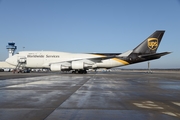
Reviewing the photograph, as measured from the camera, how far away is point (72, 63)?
34.9 m

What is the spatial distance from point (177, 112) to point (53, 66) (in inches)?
1196

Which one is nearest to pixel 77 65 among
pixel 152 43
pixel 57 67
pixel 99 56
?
pixel 57 67

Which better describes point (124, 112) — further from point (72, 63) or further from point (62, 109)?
point (72, 63)

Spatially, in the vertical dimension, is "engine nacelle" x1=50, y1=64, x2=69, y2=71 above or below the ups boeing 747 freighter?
below

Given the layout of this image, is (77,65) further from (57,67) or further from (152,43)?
(152,43)

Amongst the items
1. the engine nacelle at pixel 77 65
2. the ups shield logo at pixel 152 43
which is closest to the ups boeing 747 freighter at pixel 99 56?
the ups shield logo at pixel 152 43

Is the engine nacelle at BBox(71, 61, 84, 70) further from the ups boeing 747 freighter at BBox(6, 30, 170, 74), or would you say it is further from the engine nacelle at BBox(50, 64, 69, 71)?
the ups boeing 747 freighter at BBox(6, 30, 170, 74)

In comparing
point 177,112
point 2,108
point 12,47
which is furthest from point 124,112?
point 12,47

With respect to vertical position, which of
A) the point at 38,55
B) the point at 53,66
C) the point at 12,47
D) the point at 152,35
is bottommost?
the point at 53,66

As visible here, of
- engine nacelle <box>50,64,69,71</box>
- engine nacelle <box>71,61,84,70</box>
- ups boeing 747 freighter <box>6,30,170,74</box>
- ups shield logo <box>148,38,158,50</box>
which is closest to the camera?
engine nacelle <box>50,64,69,71</box>

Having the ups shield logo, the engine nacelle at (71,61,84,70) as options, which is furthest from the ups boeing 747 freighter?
the engine nacelle at (71,61,84,70)

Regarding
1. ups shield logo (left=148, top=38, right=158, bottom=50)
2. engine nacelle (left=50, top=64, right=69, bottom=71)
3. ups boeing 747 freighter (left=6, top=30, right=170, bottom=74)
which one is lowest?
engine nacelle (left=50, top=64, right=69, bottom=71)

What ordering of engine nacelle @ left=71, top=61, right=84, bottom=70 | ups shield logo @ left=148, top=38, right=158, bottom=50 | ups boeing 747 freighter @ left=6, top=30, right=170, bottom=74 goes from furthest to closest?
1. ups shield logo @ left=148, top=38, right=158, bottom=50
2. ups boeing 747 freighter @ left=6, top=30, right=170, bottom=74
3. engine nacelle @ left=71, top=61, right=84, bottom=70

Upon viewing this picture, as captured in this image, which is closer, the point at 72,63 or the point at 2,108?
the point at 2,108
